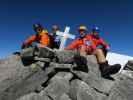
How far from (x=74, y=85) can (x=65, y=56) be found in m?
2.07

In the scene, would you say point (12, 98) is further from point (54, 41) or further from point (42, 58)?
point (54, 41)

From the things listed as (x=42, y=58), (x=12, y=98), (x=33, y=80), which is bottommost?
(x=12, y=98)

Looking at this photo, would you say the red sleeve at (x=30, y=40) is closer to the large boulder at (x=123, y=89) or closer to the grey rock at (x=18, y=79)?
the grey rock at (x=18, y=79)

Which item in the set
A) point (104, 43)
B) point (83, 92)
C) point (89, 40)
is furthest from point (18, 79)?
point (104, 43)

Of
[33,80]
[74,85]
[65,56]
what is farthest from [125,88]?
[33,80]

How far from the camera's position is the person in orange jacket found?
14.8 m

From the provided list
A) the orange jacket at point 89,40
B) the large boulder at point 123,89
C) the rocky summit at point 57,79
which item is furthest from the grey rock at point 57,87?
the orange jacket at point 89,40

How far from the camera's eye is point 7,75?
11938 mm

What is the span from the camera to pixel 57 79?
10625 millimetres

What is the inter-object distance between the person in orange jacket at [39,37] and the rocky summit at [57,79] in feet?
6.53

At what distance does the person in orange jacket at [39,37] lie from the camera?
14.8 metres

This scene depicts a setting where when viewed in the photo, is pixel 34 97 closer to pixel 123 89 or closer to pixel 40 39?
pixel 123 89

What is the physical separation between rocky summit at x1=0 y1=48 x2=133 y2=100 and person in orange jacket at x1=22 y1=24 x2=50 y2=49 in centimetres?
199

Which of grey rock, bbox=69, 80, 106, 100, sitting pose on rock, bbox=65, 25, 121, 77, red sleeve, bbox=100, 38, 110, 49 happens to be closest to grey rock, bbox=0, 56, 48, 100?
grey rock, bbox=69, 80, 106, 100
